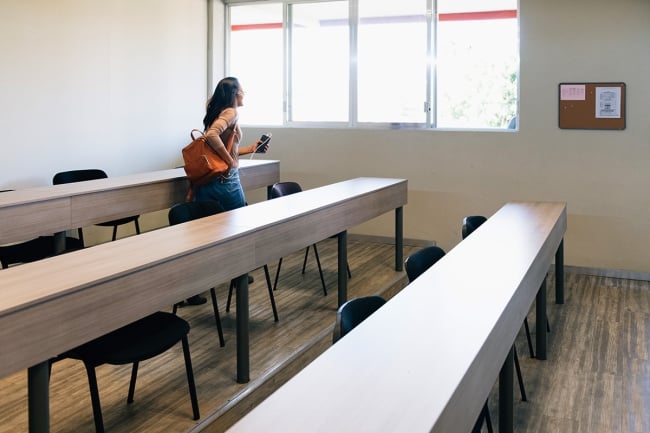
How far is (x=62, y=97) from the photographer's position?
5.75m

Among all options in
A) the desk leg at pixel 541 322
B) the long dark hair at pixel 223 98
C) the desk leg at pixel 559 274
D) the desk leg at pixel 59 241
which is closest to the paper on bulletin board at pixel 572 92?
the desk leg at pixel 559 274

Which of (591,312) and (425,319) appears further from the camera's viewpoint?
(591,312)

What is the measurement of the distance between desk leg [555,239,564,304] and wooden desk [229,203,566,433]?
2.00m

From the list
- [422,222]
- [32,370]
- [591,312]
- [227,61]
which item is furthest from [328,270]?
[32,370]

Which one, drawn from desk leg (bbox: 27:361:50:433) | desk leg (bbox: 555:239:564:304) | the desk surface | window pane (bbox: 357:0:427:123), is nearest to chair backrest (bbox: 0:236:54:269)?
the desk surface

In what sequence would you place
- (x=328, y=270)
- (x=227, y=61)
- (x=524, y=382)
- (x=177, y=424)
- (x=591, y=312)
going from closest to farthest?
(x=177, y=424), (x=524, y=382), (x=591, y=312), (x=328, y=270), (x=227, y=61)

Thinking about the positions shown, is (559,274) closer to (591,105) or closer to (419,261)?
(591,105)

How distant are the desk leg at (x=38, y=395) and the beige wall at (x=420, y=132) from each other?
353cm

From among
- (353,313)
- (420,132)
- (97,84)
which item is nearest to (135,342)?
(353,313)

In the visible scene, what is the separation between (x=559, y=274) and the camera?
495 centimetres

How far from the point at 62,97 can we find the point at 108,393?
3.34 meters

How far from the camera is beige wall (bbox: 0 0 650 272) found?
5.53 m

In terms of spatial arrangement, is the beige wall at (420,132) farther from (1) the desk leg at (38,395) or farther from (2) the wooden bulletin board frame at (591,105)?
(1) the desk leg at (38,395)

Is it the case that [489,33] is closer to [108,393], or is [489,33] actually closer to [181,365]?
[181,365]
